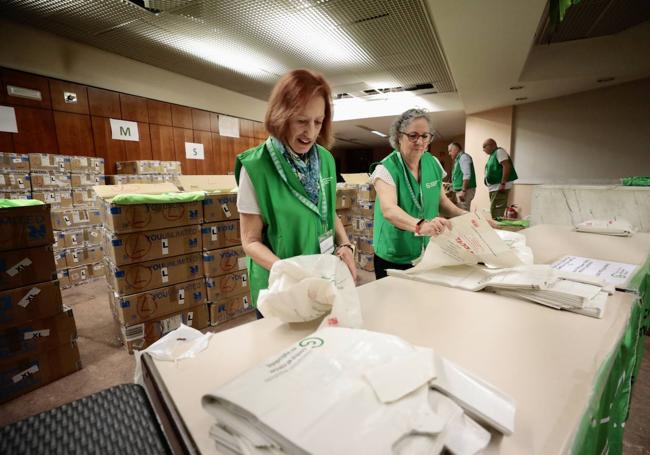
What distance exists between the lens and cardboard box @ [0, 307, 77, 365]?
70.0 inches

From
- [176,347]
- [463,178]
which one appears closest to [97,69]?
[176,347]

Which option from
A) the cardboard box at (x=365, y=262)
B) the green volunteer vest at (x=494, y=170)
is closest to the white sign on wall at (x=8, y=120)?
the cardboard box at (x=365, y=262)

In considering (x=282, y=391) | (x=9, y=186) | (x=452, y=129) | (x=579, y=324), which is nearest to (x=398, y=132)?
(x=579, y=324)

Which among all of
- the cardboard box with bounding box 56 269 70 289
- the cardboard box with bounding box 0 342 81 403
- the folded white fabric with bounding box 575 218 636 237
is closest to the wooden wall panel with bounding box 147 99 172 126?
the cardboard box with bounding box 56 269 70 289

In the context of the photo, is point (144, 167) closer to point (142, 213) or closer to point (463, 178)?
point (142, 213)

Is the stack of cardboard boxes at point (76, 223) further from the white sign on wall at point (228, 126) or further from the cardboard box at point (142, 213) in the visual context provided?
the white sign on wall at point (228, 126)

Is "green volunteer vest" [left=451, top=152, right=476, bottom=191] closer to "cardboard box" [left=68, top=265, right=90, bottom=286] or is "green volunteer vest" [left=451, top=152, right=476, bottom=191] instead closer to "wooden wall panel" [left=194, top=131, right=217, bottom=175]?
"wooden wall panel" [left=194, top=131, right=217, bottom=175]

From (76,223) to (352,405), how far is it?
476 cm

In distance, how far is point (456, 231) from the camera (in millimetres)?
1061

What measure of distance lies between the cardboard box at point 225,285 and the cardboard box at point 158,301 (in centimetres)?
6

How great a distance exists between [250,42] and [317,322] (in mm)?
4620

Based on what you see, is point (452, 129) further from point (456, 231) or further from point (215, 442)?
point (215, 442)

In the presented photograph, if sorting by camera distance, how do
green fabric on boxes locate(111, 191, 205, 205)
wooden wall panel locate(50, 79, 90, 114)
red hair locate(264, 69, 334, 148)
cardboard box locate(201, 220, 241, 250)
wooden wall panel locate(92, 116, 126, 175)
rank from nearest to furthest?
red hair locate(264, 69, 334, 148) < green fabric on boxes locate(111, 191, 205, 205) < cardboard box locate(201, 220, 241, 250) < wooden wall panel locate(50, 79, 90, 114) < wooden wall panel locate(92, 116, 126, 175)

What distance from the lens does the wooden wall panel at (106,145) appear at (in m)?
4.88
